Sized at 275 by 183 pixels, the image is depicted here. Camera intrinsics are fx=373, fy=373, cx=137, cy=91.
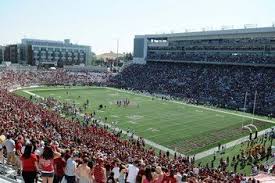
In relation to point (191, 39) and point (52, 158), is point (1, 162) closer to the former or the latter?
point (52, 158)

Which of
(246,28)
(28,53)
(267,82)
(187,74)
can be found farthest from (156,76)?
(28,53)

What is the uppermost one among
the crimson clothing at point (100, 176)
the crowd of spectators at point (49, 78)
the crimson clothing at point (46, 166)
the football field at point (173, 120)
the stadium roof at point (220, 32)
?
the stadium roof at point (220, 32)

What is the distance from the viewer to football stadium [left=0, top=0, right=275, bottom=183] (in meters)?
10.0

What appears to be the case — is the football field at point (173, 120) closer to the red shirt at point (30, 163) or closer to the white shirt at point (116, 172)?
the white shirt at point (116, 172)

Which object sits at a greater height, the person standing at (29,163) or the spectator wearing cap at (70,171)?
the person standing at (29,163)

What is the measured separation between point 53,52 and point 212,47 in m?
70.8

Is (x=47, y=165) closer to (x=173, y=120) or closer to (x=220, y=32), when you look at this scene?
(x=173, y=120)

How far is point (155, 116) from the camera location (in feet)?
143

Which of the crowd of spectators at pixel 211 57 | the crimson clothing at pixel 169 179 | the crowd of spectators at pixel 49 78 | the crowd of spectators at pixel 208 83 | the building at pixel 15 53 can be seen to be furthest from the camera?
the building at pixel 15 53

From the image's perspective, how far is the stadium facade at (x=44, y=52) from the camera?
123625 millimetres

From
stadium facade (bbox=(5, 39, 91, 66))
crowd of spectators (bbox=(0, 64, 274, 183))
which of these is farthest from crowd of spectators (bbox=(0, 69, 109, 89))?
stadium facade (bbox=(5, 39, 91, 66))

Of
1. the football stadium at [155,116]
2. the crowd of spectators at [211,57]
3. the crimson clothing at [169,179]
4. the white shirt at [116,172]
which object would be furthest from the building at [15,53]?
the crimson clothing at [169,179]

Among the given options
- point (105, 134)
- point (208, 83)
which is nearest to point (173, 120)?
point (105, 134)

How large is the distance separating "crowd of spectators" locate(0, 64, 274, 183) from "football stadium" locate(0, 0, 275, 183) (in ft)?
0.12
